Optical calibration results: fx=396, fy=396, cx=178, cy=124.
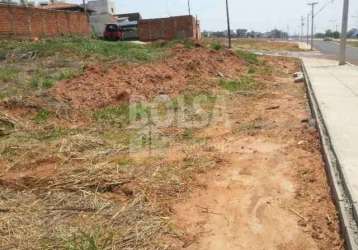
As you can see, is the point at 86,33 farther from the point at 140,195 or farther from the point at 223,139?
the point at 140,195

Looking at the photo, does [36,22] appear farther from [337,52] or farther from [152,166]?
[337,52]

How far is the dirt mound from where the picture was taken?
32.3 ft

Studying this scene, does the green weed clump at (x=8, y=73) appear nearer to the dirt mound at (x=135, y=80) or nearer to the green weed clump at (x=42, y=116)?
the dirt mound at (x=135, y=80)

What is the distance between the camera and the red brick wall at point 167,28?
3888 centimetres

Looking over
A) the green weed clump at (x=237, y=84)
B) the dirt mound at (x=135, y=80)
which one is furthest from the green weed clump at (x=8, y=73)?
the green weed clump at (x=237, y=84)

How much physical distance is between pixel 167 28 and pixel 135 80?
29.5m

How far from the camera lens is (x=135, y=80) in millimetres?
11586

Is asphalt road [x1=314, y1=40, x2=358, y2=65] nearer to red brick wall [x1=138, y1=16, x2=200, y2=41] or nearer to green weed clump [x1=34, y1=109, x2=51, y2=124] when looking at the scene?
red brick wall [x1=138, y1=16, x2=200, y2=41]

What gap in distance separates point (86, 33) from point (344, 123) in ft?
83.6

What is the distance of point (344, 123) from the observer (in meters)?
7.30

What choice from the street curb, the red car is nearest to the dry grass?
the street curb

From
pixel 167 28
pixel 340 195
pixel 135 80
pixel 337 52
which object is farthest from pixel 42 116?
pixel 337 52

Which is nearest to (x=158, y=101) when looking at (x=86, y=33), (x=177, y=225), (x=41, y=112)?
(x=41, y=112)

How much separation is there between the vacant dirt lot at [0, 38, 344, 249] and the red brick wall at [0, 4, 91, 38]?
31.9 ft
